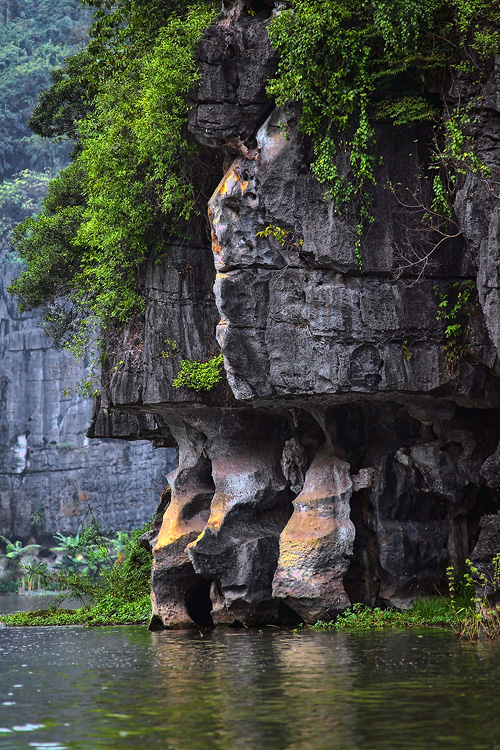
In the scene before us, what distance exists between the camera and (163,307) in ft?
60.6

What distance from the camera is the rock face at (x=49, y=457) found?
49500 mm

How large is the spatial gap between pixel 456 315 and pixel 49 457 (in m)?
38.0

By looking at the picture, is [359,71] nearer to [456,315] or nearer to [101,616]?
[456,315]

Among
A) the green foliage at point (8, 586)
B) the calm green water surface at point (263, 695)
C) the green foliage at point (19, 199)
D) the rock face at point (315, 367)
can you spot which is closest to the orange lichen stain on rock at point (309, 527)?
the rock face at point (315, 367)

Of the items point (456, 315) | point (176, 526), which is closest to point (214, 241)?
point (456, 315)

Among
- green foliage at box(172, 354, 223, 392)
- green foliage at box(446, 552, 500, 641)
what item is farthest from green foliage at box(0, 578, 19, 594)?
green foliage at box(446, 552, 500, 641)

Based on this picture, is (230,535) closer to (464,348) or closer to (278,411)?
(278,411)

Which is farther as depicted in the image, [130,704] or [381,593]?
[381,593]

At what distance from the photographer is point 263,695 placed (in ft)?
29.2

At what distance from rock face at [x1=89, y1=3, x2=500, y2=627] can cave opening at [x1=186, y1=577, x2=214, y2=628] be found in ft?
1.45

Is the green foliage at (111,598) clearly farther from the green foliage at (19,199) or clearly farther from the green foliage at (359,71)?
the green foliage at (19,199)

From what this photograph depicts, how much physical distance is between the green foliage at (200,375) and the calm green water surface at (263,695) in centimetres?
527

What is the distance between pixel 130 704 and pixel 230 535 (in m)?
9.03

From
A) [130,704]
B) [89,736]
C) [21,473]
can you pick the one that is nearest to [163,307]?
[130,704]
